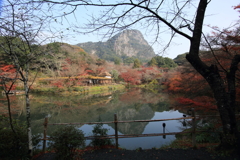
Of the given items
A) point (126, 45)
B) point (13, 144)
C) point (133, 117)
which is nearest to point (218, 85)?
point (126, 45)

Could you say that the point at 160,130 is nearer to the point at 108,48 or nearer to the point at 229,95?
the point at 229,95

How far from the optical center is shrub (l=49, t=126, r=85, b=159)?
2346 millimetres

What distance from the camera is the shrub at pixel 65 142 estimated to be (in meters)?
2.35

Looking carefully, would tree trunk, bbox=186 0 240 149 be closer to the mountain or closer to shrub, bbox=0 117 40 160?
the mountain

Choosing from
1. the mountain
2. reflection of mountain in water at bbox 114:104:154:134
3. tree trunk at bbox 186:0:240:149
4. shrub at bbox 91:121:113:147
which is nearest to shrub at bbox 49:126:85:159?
shrub at bbox 91:121:113:147

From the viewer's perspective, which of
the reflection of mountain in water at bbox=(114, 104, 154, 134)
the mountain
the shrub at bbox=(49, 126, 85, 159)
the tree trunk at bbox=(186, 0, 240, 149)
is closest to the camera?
the tree trunk at bbox=(186, 0, 240, 149)

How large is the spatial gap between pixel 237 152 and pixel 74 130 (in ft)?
10.1

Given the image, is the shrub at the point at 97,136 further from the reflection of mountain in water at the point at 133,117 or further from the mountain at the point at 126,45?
the reflection of mountain in water at the point at 133,117

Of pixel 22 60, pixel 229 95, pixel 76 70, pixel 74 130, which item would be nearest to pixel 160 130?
pixel 229 95

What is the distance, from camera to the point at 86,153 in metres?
2.94

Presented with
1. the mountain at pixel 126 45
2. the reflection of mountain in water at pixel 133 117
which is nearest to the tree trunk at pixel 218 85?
the mountain at pixel 126 45

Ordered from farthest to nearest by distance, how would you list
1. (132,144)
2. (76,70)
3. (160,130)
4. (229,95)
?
(76,70)
(160,130)
(132,144)
(229,95)

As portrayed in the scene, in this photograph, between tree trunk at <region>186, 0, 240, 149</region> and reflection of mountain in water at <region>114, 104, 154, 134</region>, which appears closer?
tree trunk at <region>186, 0, 240, 149</region>

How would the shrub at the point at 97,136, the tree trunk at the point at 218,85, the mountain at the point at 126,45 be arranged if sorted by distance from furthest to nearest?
the shrub at the point at 97,136, the mountain at the point at 126,45, the tree trunk at the point at 218,85
